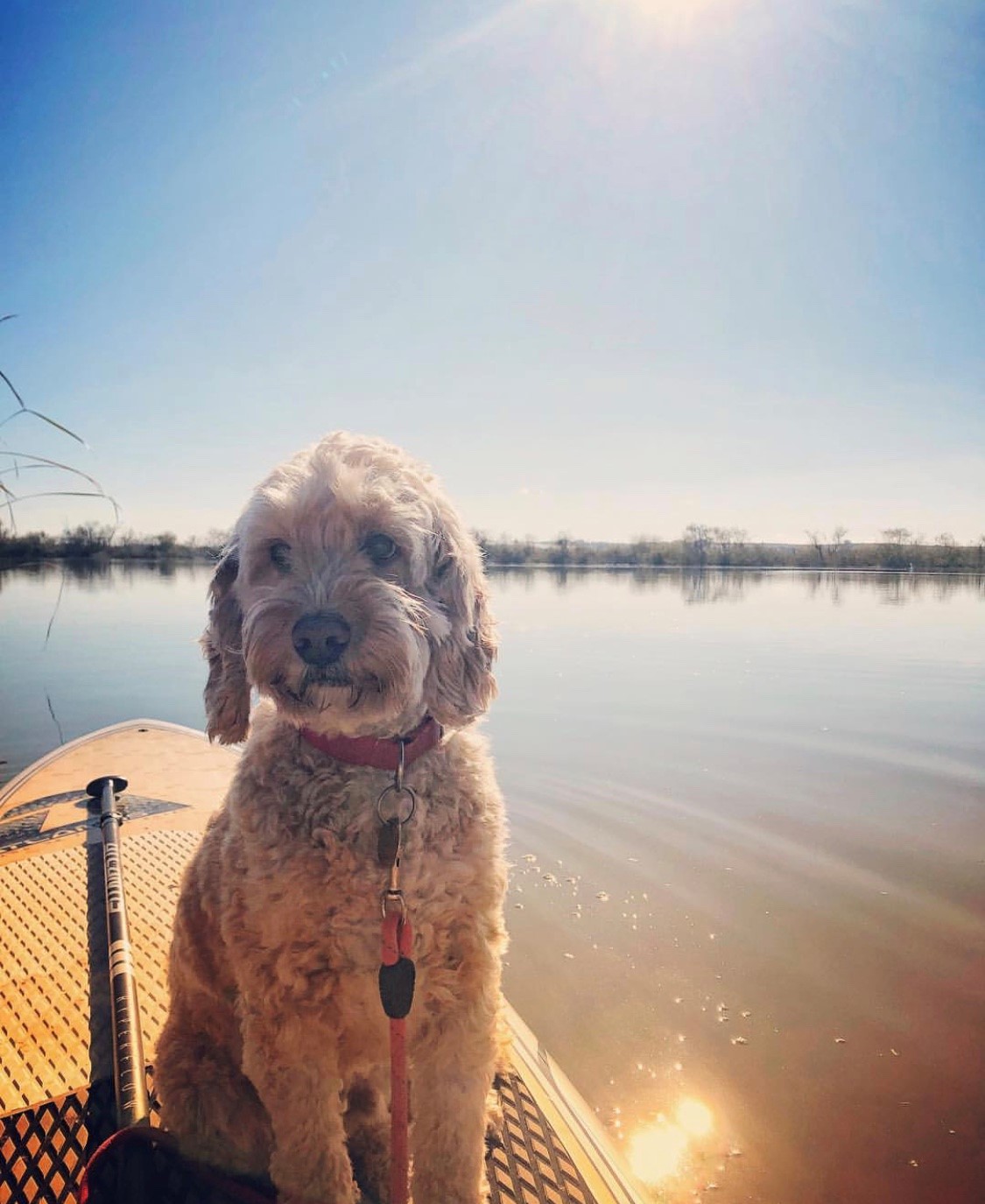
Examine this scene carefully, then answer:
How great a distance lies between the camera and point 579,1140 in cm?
210

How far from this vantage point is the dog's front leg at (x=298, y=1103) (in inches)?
71.4

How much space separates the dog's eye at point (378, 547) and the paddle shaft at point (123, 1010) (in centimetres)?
183

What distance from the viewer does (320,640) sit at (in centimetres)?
188

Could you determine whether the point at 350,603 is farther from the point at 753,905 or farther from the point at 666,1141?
the point at 753,905

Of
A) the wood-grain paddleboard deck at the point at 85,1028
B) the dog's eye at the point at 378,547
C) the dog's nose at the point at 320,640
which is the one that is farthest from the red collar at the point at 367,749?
the wood-grain paddleboard deck at the point at 85,1028

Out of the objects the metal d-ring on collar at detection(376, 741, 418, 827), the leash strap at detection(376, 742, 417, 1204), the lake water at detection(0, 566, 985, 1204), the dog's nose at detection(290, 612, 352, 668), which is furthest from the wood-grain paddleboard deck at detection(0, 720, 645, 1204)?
the dog's nose at detection(290, 612, 352, 668)

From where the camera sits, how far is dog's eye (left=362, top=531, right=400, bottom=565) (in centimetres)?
212

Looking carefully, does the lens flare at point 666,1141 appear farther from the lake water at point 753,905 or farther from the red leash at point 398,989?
the red leash at point 398,989

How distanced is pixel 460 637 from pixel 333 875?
0.83 metres

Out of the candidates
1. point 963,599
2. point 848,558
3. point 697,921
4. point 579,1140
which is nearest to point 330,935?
point 579,1140

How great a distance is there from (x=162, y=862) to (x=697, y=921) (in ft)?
11.0

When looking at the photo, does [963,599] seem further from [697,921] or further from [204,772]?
[204,772]

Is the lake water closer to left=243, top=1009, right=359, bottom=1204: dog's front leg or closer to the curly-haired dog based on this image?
the curly-haired dog

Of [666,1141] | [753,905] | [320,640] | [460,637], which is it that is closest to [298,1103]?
[320,640]
